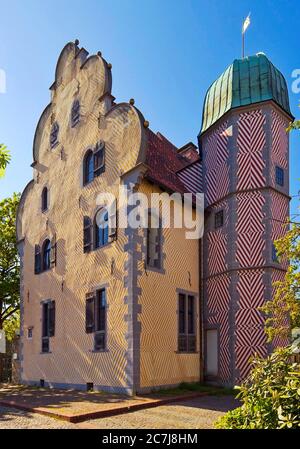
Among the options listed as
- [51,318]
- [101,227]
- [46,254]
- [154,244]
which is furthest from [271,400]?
[46,254]

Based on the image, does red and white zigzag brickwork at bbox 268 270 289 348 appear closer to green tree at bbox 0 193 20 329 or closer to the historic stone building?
the historic stone building

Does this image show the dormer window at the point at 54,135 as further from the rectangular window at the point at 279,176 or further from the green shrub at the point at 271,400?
the green shrub at the point at 271,400

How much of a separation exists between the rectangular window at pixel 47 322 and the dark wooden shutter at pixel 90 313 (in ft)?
10.9

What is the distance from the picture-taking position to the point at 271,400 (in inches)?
241

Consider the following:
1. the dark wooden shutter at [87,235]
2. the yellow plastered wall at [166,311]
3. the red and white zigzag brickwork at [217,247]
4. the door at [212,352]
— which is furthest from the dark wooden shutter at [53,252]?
the door at [212,352]

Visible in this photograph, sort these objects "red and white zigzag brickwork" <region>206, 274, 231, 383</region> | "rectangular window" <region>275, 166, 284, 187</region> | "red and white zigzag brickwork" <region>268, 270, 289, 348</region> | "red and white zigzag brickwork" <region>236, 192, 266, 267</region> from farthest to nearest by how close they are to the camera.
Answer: "rectangular window" <region>275, 166, 284, 187</region>
"red and white zigzag brickwork" <region>206, 274, 231, 383</region>
"red and white zigzag brickwork" <region>236, 192, 266, 267</region>
"red and white zigzag brickwork" <region>268, 270, 289, 348</region>

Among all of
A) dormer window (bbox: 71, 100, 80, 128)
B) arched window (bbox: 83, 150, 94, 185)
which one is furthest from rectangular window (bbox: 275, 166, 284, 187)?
dormer window (bbox: 71, 100, 80, 128)

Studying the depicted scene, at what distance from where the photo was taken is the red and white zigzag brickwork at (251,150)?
17.5 metres

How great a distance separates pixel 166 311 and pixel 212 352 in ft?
9.86

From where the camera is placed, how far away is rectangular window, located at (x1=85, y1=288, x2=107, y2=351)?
53.9ft

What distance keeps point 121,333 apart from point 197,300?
445cm

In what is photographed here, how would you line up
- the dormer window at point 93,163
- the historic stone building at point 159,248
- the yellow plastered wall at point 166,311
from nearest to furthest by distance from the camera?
the yellow plastered wall at point 166,311 < the historic stone building at point 159,248 < the dormer window at point 93,163

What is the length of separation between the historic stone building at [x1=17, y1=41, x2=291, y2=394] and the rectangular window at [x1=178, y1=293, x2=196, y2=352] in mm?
42

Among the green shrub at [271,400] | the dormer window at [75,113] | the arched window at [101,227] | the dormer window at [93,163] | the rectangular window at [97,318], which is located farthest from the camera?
the dormer window at [75,113]
